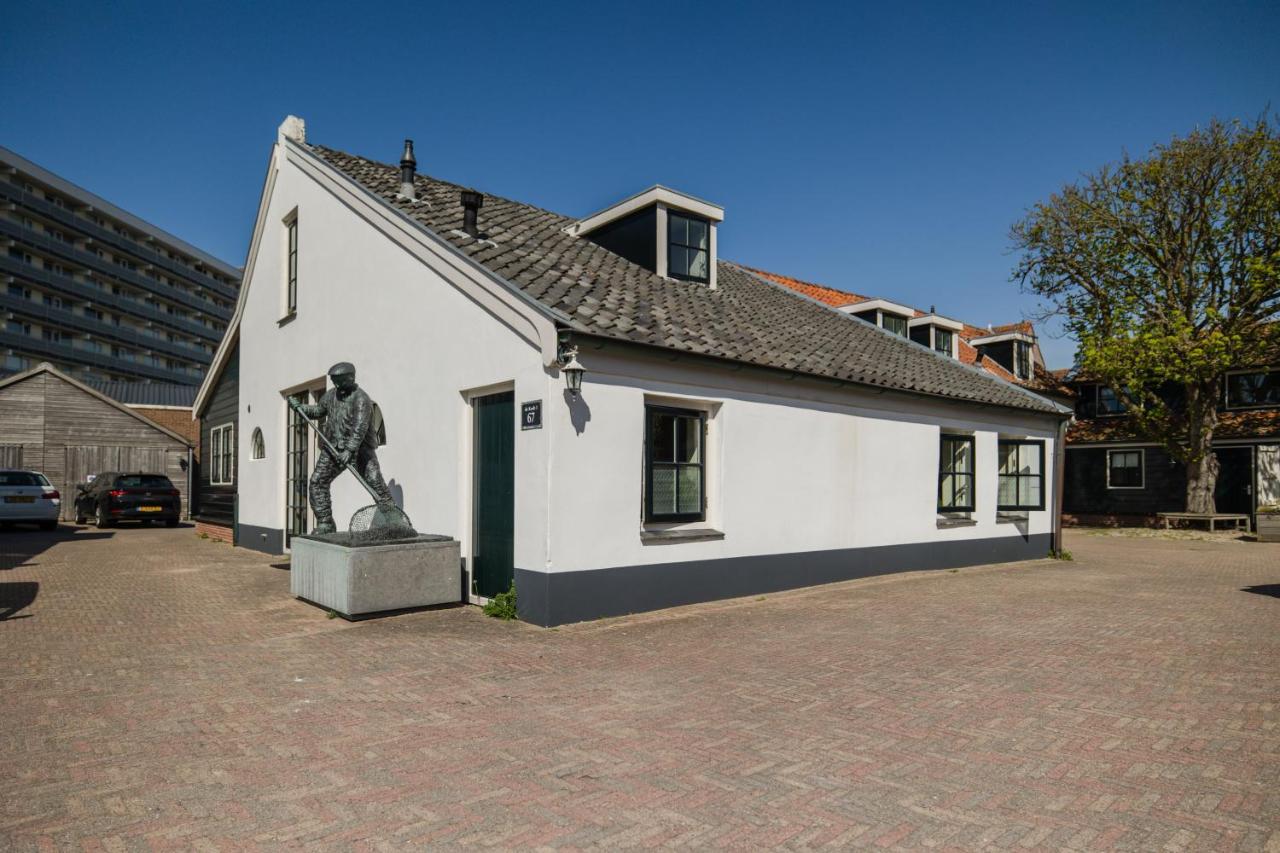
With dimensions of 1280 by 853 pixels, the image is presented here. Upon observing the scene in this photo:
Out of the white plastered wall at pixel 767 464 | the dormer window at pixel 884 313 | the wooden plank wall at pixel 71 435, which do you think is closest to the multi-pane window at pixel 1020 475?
the white plastered wall at pixel 767 464

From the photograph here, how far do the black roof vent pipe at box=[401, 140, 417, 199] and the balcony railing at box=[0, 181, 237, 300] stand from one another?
60.9 metres

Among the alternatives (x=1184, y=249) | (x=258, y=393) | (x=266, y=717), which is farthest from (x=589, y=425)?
(x=1184, y=249)

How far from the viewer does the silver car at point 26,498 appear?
1786 cm

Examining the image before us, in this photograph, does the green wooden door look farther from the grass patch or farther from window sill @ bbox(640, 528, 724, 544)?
window sill @ bbox(640, 528, 724, 544)

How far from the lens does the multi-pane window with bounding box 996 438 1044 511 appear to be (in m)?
13.2

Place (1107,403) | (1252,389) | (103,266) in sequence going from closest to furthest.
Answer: (1252,389), (1107,403), (103,266)

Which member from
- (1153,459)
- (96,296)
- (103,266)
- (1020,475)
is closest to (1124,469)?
(1153,459)

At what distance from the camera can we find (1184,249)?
73.9ft

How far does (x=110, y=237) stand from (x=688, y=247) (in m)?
70.1

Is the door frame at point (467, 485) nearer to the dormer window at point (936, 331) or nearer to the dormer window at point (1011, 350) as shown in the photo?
the dormer window at point (936, 331)

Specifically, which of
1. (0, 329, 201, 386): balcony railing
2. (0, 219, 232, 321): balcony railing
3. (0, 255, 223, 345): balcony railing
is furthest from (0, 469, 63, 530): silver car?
(0, 219, 232, 321): balcony railing

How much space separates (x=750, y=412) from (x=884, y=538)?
11.2 ft

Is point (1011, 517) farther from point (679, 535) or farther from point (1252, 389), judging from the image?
point (1252, 389)

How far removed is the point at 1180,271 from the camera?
2280cm
